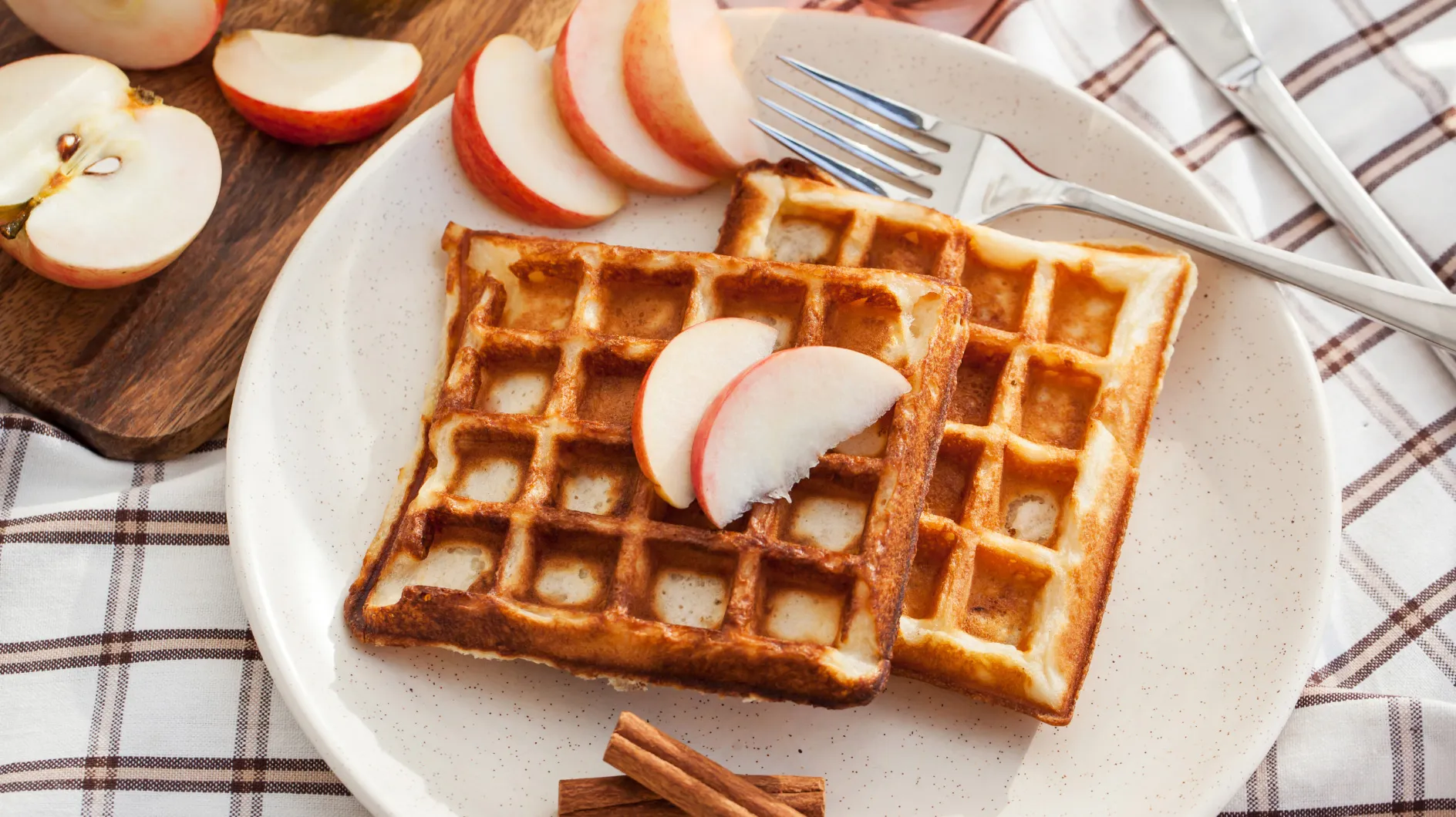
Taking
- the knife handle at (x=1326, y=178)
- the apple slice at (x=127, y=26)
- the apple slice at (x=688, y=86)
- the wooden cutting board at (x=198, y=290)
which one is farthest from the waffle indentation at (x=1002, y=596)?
the apple slice at (x=127, y=26)

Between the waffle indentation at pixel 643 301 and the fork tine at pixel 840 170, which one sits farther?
the fork tine at pixel 840 170

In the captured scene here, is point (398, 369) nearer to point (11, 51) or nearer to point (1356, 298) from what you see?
point (11, 51)

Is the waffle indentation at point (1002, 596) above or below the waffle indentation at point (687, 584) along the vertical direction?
above

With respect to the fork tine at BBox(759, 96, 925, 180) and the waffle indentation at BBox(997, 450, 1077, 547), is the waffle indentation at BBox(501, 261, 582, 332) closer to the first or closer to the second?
the fork tine at BBox(759, 96, 925, 180)

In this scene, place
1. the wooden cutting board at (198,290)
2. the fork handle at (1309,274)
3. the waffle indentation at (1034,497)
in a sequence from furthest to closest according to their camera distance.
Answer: the wooden cutting board at (198,290) → the fork handle at (1309,274) → the waffle indentation at (1034,497)

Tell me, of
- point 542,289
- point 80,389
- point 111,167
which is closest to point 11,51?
point 111,167

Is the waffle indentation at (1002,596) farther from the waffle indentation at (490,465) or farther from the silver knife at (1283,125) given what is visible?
the silver knife at (1283,125)
